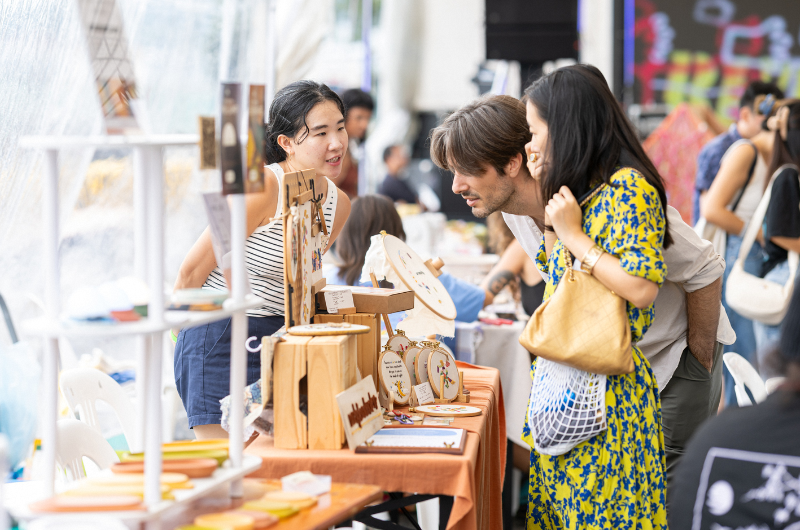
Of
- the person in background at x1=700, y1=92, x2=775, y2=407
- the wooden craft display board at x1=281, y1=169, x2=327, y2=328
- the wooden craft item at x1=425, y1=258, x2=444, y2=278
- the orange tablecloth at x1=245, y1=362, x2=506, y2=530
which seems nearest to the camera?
the orange tablecloth at x1=245, y1=362, x2=506, y2=530

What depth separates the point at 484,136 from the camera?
6.21 feet

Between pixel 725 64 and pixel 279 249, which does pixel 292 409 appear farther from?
pixel 725 64

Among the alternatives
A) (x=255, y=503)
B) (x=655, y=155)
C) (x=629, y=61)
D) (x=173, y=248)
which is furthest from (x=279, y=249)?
(x=629, y=61)

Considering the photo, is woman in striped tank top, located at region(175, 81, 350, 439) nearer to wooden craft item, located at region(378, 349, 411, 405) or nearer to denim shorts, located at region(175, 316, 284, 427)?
denim shorts, located at region(175, 316, 284, 427)

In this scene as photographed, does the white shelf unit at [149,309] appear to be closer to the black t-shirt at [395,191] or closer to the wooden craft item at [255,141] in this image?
the wooden craft item at [255,141]

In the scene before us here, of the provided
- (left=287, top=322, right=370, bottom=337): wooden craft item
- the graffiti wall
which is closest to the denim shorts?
(left=287, top=322, right=370, bottom=337): wooden craft item

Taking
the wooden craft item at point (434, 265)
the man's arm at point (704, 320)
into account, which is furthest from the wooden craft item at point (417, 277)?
the man's arm at point (704, 320)

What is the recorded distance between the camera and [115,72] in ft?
3.58

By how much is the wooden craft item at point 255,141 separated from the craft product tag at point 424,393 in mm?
774

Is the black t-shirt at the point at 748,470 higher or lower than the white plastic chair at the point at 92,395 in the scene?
higher

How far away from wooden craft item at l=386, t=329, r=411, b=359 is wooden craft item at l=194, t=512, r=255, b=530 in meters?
0.78

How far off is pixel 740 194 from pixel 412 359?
273 centimetres

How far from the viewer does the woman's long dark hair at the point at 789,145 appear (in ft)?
12.2

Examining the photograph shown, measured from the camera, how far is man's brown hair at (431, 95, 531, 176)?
74.5 inches
